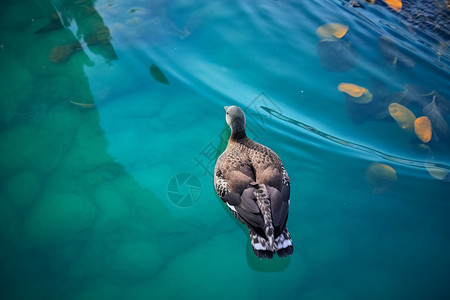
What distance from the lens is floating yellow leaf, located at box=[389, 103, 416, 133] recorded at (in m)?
3.62

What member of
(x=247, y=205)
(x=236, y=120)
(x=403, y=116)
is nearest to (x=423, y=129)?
(x=403, y=116)

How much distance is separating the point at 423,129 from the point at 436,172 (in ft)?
1.70

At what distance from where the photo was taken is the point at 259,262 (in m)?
2.80

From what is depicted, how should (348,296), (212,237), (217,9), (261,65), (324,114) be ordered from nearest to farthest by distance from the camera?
(348,296) → (212,237) → (324,114) → (261,65) → (217,9)

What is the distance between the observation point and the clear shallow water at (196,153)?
108 inches

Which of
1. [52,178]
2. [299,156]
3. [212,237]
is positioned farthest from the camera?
A: [299,156]

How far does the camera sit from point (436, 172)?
335 centimetres

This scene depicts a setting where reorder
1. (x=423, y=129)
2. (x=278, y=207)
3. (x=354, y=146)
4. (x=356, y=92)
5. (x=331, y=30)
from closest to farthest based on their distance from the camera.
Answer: (x=278, y=207), (x=354, y=146), (x=423, y=129), (x=356, y=92), (x=331, y=30)

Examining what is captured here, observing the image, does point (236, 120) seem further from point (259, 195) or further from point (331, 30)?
point (331, 30)

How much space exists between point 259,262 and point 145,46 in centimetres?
301

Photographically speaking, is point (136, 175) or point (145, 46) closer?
point (136, 175)

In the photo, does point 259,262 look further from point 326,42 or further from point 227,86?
point 326,42

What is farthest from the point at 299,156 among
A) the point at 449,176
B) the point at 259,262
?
the point at 449,176

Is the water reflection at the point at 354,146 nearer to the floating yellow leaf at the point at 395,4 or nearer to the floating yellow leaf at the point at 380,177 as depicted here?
the floating yellow leaf at the point at 380,177
